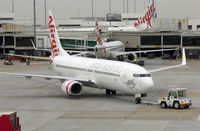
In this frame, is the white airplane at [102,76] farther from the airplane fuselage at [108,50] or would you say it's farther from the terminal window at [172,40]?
the terminal window at [172,40]

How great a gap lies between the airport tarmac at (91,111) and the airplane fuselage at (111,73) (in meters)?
1.73

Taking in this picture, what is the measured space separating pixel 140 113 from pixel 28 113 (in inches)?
411

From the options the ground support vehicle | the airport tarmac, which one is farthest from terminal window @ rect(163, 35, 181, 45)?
the ground support vehicle

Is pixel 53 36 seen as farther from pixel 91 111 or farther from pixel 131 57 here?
pixel 131 57

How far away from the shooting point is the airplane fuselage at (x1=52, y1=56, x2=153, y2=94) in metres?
45.4

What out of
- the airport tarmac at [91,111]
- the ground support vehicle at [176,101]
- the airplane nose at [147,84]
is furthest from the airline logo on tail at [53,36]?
the ground support vehicle at [176,101]

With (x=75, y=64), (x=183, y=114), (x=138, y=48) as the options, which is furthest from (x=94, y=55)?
(x=183, y=114)

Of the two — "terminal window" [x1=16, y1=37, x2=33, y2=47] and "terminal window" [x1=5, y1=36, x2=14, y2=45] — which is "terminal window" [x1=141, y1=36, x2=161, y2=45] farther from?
Answer: "terminal window" [x1=5, y1=36, x2=14, y2=45]

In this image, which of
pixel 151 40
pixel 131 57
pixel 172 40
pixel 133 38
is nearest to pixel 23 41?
pixel 133 38

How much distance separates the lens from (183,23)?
13050 cm

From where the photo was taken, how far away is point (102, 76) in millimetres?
50062

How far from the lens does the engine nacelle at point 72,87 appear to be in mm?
49969

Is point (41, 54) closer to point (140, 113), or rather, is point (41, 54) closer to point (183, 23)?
point (183, 23)

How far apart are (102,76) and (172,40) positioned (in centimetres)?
7290
